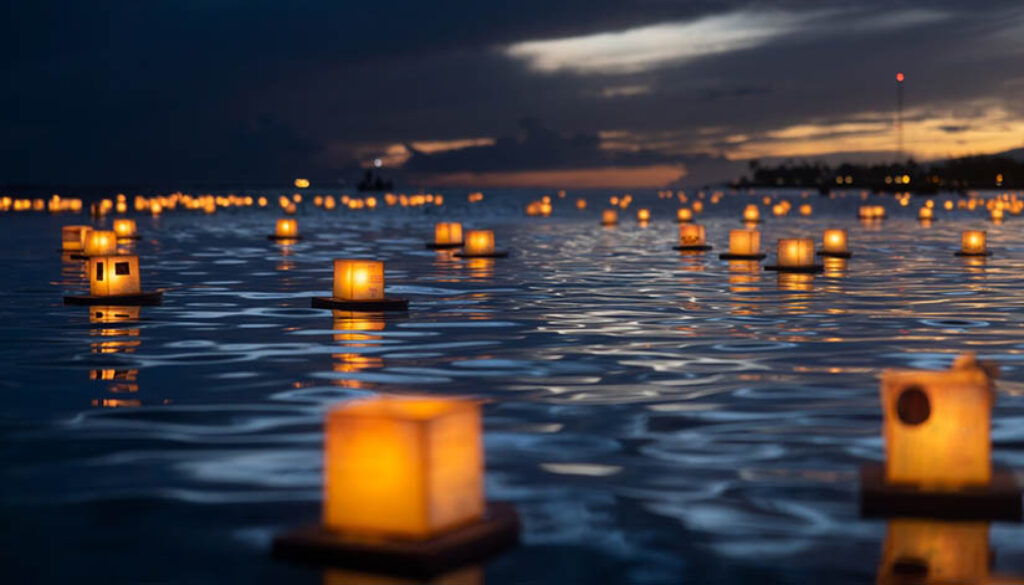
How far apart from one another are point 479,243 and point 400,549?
102 ft

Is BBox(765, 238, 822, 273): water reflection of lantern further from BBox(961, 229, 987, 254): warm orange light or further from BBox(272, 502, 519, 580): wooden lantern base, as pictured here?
BBox(272, 502, 519, 580): wooden lantern base

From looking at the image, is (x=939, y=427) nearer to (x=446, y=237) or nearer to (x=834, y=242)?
(x=834, y=242)

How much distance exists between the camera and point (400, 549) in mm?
7301

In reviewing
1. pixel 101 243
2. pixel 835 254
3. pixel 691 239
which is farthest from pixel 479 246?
pixel 101 243

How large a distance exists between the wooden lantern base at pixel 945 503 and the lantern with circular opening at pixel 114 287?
16.9 m

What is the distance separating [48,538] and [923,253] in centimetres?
3519

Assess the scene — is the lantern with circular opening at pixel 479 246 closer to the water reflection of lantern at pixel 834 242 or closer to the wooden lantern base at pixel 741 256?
the wooden lantern base at pixel 741 256

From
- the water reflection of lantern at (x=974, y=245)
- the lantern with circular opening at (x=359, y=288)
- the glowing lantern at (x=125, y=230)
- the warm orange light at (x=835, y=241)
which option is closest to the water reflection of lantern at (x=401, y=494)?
the lantern with circular opening at (x=359, y=288)

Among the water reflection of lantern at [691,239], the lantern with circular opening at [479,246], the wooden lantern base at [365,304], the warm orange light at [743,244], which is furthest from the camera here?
the water reflection of lantern at [691,239]

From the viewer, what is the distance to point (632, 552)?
7730 millimetres

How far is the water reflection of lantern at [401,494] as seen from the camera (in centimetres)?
733

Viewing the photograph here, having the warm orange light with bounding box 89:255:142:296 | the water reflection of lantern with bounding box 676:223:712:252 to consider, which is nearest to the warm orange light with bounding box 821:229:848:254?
the water reflection of lantern with bounding box 676:223:712:252

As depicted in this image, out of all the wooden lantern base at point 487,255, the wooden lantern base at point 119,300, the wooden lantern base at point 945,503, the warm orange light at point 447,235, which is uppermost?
the warm orange light at point 447,235

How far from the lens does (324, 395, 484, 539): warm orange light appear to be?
24.1 feet
